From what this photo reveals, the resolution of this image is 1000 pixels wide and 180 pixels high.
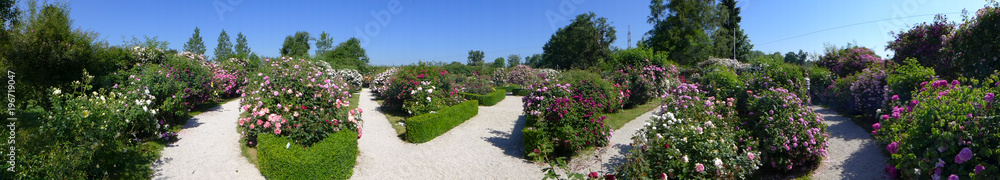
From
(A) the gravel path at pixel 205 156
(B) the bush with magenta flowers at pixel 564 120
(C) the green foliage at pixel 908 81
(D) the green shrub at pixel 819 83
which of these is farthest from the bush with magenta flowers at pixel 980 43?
(A) the gravel path at pixel 205 156

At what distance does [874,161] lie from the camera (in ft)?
20.9

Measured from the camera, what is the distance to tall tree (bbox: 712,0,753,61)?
Answer: 34316 millimetres

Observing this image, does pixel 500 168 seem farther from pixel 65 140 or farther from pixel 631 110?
pixel 631 110

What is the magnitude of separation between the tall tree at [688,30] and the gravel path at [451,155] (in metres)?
25.2

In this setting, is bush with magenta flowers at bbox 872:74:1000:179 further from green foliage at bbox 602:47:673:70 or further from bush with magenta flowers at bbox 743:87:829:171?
green foliage at bbox 602:47:673:70

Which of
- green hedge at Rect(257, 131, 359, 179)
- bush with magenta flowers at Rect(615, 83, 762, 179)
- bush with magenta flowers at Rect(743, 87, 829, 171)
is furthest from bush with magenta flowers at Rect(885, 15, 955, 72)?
green hedge at Rect(257, 131, 359, 179)

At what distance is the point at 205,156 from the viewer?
748cm

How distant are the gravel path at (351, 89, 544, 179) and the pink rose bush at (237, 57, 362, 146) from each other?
2.80ft

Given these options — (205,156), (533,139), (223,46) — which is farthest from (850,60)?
(223,46)

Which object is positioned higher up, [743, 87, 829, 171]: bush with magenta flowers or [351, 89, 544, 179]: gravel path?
[743, 87, 829, 171]: bush with magenta flowers

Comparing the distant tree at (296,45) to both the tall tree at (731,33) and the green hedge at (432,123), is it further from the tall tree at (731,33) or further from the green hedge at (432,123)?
the tall tree at (731,33)

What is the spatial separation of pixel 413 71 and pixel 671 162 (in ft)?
30.8

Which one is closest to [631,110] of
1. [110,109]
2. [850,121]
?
[850,121]

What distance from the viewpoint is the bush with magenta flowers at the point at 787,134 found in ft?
17.9
